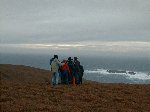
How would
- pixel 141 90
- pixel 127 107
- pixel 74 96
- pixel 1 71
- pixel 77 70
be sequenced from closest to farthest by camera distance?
pixel 127 107
pixel 74 96
pixel 141 90
pixel 77 70
pixel 1 71

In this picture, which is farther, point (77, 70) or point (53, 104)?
point (77, 70)

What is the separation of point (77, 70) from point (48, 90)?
5.20 meters

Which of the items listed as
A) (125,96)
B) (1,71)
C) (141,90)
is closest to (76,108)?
(125,96)

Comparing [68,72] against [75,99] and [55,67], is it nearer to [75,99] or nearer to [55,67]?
[55,67]

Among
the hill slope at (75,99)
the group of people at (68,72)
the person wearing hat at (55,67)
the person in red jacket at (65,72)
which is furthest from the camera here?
the person in red jacket at (65,72)

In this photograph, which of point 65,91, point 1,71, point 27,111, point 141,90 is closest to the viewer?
point 27,111

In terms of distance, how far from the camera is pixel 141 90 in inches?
1070

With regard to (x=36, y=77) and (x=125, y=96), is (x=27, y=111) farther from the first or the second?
(x=36, y=77)

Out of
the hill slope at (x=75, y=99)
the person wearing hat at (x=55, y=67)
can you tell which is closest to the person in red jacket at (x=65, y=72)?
the person wearing hat at (x=55, y=67)

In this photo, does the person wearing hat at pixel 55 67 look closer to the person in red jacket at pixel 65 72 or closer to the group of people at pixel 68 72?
the group of people at pixel 68 72

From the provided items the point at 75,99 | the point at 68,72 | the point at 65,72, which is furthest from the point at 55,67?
the point at 75,99

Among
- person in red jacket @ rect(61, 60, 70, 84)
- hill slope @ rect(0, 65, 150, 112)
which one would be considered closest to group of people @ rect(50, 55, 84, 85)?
person in red jacket @ rect(61, 60, 70, 84)

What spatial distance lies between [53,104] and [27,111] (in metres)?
2.49

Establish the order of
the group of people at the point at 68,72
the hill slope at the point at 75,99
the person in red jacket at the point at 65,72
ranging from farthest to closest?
the person in red jacket at the point at 65,72, the group of people at the point at 68,72, the hill slope at the point at 75,99
